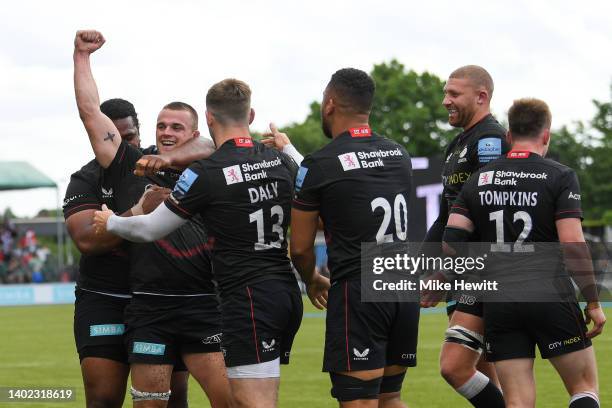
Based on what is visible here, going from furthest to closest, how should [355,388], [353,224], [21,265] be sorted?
1. [21,265]
2. [353,224]
3. [355,388]

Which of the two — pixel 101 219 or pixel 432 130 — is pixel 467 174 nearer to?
pixel 101 219

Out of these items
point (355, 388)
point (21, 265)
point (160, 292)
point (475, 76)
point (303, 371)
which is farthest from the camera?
point (21, 265)

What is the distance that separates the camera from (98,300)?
7.46m

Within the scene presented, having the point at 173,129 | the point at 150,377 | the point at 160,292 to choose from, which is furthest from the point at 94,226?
the point at 150,377

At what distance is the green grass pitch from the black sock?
296cm

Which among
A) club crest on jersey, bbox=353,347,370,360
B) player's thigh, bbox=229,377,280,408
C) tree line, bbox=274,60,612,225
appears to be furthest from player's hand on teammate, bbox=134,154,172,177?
tree line, bbox=274,60,612,225

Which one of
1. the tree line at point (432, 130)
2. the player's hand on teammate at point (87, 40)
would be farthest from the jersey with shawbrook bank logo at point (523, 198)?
the tree line at point (432, 130)

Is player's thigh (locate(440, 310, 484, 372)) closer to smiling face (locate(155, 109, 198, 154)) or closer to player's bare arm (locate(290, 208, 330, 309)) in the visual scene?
player's bare arm (locate(290, 208, 330, 309))

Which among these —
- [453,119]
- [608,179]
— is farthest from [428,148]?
[453,119]

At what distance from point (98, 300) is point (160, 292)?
1.84 feet

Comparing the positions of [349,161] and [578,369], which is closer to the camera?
[349,161]

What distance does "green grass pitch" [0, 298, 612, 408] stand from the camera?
11.4m

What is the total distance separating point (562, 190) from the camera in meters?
6.55

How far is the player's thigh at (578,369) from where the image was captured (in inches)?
263
